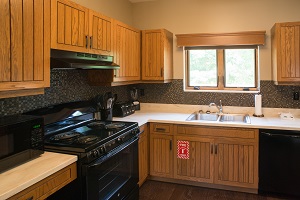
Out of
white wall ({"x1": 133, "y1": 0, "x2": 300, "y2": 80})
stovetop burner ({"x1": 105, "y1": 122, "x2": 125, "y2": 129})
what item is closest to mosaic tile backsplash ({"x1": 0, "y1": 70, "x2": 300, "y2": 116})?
white wall ({"x1": 133, "y1": 0, "x2": 300, "y2": 80})

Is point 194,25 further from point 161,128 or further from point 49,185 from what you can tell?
point 49,185

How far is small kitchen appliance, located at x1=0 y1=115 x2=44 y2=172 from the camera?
147cm

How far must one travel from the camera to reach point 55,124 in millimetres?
2346

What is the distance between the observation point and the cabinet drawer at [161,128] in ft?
10.5

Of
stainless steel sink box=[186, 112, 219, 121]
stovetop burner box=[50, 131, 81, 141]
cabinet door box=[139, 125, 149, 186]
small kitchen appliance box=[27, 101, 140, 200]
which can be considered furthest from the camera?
stainless steel sink box=[186, 112, 219, 121]

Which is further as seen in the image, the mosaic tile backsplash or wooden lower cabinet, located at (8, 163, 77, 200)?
the mosaic tile backsplash

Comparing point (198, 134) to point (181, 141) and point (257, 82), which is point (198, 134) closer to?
point (181, 141)

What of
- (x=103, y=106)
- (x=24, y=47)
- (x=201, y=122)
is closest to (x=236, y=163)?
(x=201, y=122)

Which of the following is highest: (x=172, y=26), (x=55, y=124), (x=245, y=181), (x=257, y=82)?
(x=172, y=26)

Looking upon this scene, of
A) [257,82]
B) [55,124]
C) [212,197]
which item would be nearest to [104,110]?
[55,124]

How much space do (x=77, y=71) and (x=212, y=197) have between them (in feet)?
6.96

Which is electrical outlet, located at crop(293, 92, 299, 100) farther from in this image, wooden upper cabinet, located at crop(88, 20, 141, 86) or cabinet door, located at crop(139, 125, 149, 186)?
wooden upper cabinet, located at crop(88, 20, 141, 86)

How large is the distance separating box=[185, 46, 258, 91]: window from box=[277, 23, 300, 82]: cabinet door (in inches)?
20.0

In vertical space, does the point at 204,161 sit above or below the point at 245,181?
above
